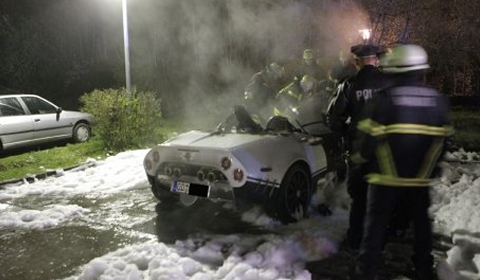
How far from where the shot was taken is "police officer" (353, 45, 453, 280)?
3.12 meters

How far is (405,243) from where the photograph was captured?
4500mm

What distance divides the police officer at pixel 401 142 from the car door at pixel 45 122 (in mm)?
8985

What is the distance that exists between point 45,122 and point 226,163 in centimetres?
742

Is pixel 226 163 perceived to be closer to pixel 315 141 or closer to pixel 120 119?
pixel 315 141

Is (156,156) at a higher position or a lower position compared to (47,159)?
higher

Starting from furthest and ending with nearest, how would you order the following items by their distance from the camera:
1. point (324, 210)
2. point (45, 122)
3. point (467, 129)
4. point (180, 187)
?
point (467, 129)
point (45, 122)
point (324, 210)
point (180, 187)

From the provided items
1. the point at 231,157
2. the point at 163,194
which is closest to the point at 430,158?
the point at 231,157

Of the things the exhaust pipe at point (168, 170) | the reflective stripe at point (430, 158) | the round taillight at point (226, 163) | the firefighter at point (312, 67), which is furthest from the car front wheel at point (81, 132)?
the reflective stripe at point (430, 158)

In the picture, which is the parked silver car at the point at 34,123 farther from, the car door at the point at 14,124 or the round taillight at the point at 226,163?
the round taillight at the point at 226,163

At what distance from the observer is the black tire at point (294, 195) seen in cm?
488

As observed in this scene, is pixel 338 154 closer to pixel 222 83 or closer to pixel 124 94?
pixel 124 94

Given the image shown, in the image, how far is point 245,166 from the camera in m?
4.62

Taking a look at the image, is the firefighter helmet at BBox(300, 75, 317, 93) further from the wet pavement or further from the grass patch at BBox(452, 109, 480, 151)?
the grass patch at BBox(452, 109, 480, 151)

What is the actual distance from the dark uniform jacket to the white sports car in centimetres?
80
